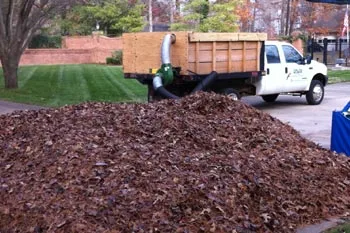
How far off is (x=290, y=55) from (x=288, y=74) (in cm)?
62

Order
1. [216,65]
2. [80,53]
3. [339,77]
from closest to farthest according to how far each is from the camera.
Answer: [216,65] → [339,77] → [80,53]

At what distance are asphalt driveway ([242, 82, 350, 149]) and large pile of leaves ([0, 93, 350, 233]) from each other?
4.22m

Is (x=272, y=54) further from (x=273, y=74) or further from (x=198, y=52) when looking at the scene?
(x=198, y=52)

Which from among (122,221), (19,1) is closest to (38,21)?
(19,1)

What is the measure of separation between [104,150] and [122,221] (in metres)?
1.37

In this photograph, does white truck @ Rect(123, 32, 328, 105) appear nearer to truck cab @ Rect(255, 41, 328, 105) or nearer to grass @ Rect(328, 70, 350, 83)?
truck cab @ Rect(255, 41, 328, 105)

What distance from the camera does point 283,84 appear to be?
1661cm

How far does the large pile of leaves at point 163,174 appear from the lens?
17.1ft

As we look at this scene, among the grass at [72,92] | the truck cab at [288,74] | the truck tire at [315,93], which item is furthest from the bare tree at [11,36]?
the truck tire at [315,93]

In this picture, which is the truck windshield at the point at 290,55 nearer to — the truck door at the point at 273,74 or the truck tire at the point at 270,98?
the truck door at the point at 273,74

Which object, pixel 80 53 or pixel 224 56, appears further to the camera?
pixel 80 53

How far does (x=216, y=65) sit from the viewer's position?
14.8 meters

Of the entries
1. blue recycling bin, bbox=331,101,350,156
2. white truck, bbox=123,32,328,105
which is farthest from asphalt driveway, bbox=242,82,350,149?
blue recycling bin, bbox=331,101,350,156

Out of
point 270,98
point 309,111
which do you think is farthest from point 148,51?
point 270,98
